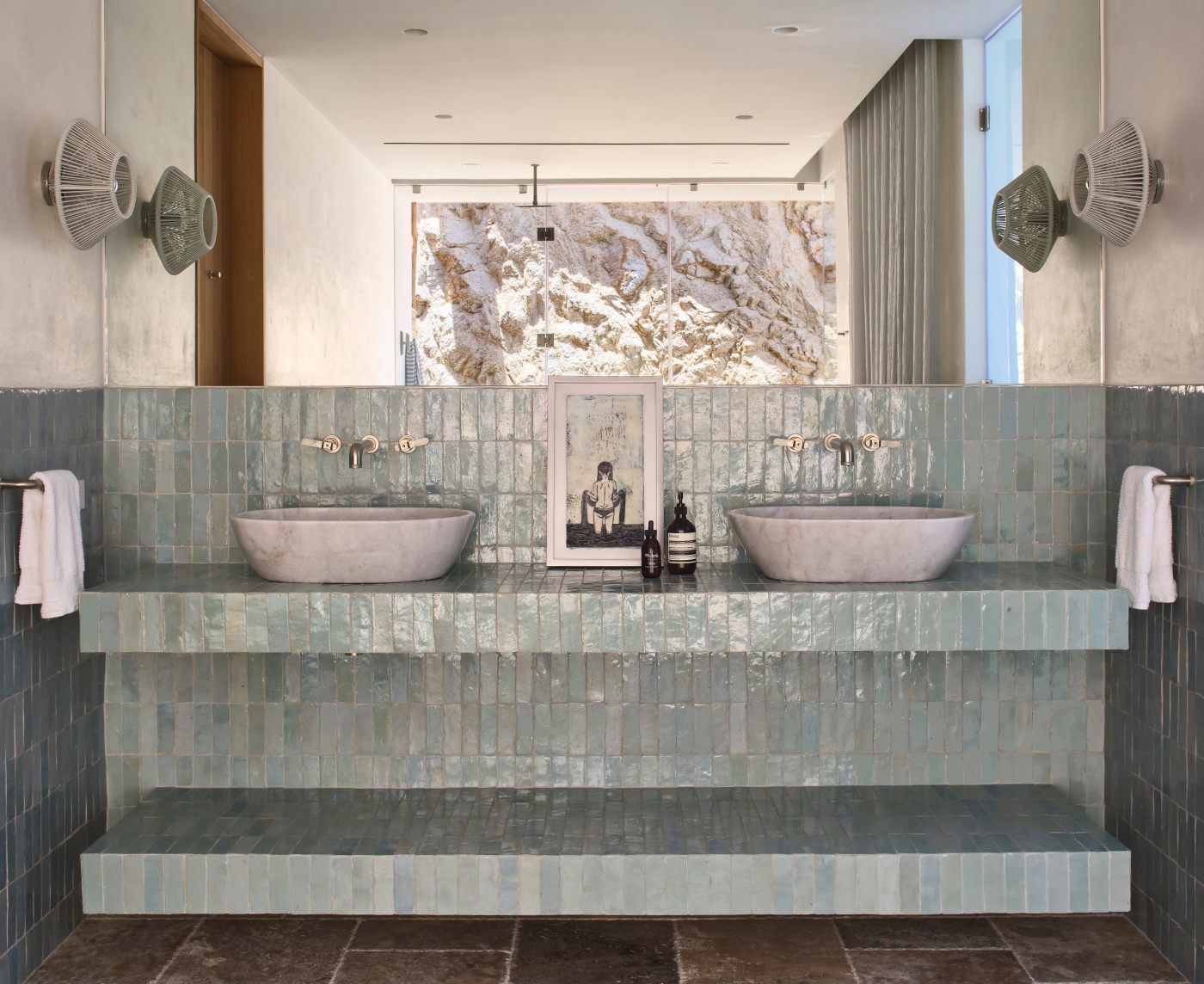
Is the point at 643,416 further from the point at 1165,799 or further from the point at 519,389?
the point at 1165,799

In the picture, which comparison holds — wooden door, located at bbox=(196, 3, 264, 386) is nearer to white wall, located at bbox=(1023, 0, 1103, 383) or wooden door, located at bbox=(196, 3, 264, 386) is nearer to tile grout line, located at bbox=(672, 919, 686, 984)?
tile grout line, located at bbox=(672, 919, 686, 984)

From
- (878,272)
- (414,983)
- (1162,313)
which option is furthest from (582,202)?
(414,983)

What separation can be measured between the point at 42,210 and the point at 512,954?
2.09 meters

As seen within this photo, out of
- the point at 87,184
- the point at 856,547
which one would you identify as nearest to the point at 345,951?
the point at 856,547

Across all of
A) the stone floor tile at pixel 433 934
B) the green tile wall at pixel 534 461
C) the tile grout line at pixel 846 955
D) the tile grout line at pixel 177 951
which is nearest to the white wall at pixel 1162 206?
the green tile wall at pixel 534 461

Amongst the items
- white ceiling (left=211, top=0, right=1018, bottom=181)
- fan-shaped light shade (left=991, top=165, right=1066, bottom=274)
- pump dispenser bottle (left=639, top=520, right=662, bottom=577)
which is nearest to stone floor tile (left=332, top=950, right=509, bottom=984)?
pump dispenser bottle (left=639, top=520, right=662, bottom=577)

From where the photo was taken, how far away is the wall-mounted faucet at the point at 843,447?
3.06 m

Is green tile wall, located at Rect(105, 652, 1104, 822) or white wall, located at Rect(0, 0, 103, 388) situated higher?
white wall, located at Rect(0, 0, 103, 388)

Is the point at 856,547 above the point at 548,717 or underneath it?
above

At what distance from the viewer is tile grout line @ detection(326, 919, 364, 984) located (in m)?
2.65

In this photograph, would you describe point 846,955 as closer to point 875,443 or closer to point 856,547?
point 856,547

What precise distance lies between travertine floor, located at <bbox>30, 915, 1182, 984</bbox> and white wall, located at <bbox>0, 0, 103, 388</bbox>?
1.40 meters

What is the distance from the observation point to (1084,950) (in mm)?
2781

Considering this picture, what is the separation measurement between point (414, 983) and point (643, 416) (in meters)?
1.54
